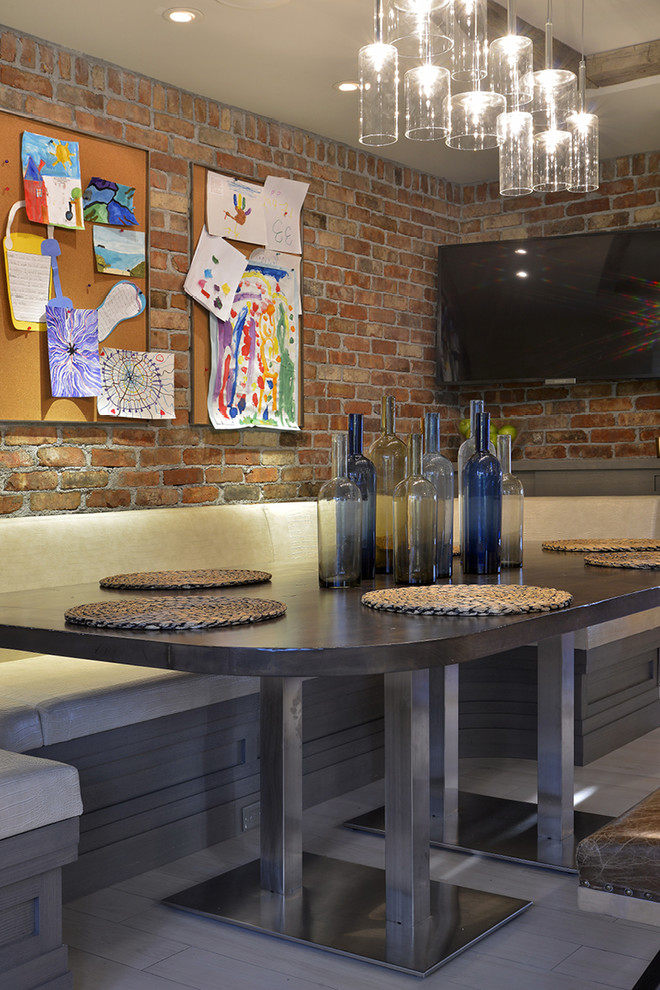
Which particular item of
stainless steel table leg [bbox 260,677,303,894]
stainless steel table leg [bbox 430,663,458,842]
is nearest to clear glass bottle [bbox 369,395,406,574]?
stainless steel table leg [bbox 260,677,303,894]

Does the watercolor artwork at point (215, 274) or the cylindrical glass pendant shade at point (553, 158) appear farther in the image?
the watercolor artwork at point (215, 274)

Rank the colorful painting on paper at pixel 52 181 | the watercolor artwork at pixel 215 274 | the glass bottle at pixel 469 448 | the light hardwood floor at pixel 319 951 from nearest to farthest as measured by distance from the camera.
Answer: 1. the light hardwood floor at pixel 319 951
2. the glass bottle at pixel 469 448
3. the colorful painting on paper at pixel 52 181
4. the watercolor artwork at pixel 215 274

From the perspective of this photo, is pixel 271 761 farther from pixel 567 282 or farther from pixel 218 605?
pixel 567 282

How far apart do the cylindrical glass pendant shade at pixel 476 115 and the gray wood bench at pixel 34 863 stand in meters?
1.62

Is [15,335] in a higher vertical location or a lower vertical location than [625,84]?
lower

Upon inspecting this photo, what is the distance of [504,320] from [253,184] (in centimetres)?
159

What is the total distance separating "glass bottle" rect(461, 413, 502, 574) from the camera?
7.33ft

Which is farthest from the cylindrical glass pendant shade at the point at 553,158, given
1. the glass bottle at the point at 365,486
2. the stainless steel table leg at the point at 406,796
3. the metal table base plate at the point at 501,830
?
the metal table base plate at the point at 501,830

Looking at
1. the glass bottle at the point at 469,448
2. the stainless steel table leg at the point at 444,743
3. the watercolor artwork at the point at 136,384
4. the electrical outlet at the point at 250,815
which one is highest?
the watercolor artwork at the point at 136,384

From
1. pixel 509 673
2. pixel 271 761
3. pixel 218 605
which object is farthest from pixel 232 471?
pixel 218 605

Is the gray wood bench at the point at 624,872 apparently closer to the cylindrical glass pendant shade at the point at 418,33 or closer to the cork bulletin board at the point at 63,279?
the cylindrical glass pendant shade at the point at 418,33

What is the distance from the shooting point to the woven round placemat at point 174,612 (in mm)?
1599

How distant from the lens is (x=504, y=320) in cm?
525

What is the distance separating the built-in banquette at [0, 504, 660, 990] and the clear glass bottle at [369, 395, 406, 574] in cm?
47
